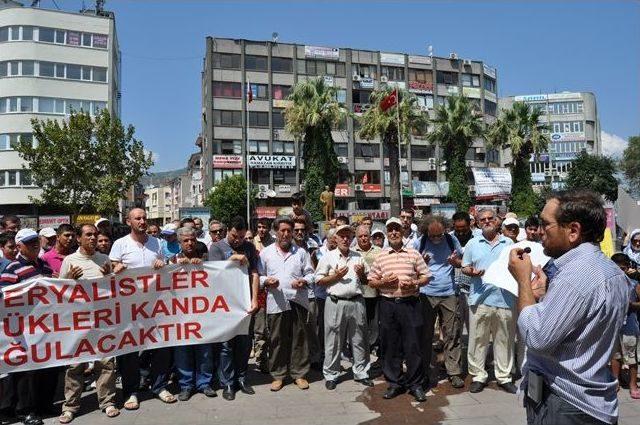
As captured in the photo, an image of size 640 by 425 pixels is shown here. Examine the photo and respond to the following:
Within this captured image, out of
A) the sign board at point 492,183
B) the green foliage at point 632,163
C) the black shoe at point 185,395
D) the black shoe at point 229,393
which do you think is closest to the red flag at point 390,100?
the sign board at point 492,183

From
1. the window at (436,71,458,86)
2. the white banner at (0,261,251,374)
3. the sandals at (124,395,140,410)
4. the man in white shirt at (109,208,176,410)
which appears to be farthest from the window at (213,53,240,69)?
the sandals at (124,395,140,410)

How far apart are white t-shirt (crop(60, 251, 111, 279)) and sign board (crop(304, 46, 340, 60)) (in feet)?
162

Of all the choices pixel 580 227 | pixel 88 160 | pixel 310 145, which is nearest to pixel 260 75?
pixel 310 145

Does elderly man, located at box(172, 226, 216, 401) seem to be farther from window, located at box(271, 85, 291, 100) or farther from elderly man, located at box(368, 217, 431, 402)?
window, located at box(271, 85, 291, 100)

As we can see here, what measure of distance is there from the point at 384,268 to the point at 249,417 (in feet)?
7.06

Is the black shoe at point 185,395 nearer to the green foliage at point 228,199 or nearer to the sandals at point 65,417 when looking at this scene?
the sandals at point 65,417

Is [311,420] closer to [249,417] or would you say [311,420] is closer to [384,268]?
[249,417]

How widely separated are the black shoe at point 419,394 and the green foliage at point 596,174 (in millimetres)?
42829

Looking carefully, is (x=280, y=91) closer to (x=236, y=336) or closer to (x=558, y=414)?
(x=236, y=336)

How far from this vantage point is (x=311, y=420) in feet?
15.9

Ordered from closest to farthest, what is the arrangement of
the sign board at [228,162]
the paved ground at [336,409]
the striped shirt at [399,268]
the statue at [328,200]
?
1. the paved ground at [336,409]
2. the striped shirt at [399,268]
3. the statue at [328,200]
4. the sign board at [228,162]

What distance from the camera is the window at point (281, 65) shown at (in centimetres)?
5059

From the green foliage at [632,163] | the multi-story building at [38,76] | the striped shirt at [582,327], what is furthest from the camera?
the green foliage at [632,163]

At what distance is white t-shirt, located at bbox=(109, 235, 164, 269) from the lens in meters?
5.64
